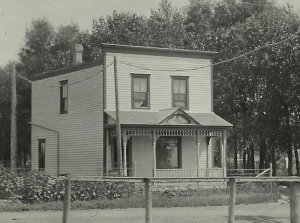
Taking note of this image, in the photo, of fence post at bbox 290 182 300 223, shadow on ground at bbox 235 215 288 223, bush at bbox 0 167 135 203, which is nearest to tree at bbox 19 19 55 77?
bush at bbox 0 167 135 203

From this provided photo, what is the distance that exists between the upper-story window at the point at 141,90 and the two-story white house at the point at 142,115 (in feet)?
0.17

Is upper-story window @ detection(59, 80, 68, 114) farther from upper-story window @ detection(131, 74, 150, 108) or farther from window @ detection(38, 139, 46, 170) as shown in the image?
upper-story window @ detection(131, 74, 150, 108)

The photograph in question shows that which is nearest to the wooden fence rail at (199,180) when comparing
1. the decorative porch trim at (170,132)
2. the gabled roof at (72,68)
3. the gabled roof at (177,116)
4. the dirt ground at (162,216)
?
the dirt ground at (162,216)

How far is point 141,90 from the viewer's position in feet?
101

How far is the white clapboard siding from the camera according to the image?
98.6ft

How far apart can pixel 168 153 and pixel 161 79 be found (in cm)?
402

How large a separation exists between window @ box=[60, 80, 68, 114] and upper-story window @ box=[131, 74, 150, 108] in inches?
188

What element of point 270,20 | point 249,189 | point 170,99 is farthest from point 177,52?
point 270,20

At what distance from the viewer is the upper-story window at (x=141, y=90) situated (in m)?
30.7

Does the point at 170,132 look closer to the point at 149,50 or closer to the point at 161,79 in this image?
the point at 161,79

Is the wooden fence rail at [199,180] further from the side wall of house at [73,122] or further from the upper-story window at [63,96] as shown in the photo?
the upper-story window at [63,96]

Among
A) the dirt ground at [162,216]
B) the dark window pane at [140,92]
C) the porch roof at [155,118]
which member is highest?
the dark window pane at [140,92]

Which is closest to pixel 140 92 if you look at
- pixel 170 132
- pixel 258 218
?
pixel 170 132

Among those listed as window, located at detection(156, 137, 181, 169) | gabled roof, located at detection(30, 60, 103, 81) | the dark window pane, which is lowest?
window, located at detection(156, 137, 181, 169)
